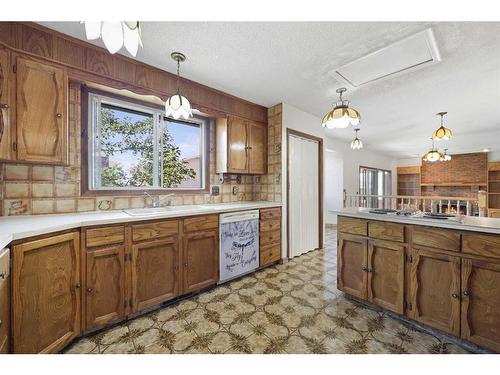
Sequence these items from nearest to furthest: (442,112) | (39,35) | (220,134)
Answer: (39,35) < (220,134) < (442,112)

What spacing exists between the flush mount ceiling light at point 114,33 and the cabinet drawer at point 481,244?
7.69 feet

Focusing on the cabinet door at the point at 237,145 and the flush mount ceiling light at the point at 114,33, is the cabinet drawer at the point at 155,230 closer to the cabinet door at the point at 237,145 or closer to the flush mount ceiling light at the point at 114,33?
the cabinet door at the point at 237,145

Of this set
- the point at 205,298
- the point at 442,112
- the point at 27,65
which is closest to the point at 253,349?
the point at 205,298

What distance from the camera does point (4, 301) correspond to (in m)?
1.08

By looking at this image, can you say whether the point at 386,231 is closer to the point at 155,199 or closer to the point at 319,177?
the point at 319,177

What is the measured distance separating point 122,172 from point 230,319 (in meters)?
1.89

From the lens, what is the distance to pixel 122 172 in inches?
90.5

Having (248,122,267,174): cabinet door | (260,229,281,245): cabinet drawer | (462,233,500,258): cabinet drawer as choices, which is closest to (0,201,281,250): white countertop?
(260,229,281,245): cabinet drawer

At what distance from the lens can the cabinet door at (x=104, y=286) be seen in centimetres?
154

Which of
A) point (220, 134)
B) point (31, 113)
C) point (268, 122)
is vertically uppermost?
point (268, 122)

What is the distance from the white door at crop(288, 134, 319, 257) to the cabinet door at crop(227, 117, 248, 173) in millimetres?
759

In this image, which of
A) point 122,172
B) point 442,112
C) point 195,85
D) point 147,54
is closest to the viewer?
point 147,54

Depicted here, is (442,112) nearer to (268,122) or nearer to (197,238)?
(268,122)

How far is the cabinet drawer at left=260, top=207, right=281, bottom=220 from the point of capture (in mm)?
2844
